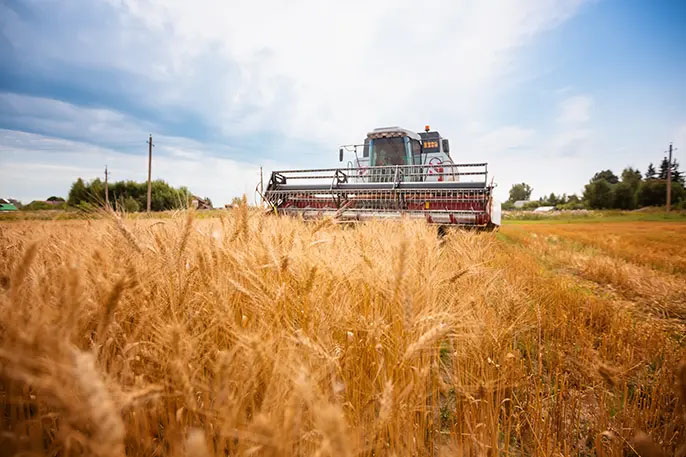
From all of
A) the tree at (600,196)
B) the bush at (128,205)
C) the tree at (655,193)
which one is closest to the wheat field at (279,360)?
the bush at (128,205)

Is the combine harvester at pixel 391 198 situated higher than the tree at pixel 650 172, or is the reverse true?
the tree at pixel 650 172

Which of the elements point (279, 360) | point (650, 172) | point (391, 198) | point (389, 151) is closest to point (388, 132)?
point (389, 151)

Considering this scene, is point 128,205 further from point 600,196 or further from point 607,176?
point 607,176

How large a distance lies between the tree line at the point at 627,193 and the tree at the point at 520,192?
74.2 ft

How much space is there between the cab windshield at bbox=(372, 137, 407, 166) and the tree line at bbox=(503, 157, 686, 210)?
15.1 metres

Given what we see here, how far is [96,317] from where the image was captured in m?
0.92

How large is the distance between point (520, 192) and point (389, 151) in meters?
99.3

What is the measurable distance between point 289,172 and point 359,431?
6709 mm

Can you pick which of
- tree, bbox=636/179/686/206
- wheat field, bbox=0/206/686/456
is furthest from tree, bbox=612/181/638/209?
wheat field, bbox=0/206/686/456

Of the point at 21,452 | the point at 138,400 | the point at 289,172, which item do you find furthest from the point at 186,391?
the point at 289,172

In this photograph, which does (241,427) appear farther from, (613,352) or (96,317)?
(613,352)

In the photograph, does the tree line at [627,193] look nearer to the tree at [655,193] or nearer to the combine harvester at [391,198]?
the tree at [655,193]

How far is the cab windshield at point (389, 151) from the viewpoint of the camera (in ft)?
28.9

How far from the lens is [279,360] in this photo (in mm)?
785
